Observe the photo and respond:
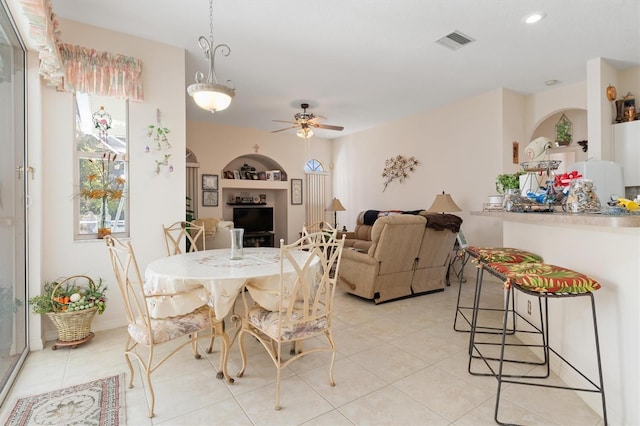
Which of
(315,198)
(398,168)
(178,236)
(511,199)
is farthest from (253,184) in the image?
(511,199)

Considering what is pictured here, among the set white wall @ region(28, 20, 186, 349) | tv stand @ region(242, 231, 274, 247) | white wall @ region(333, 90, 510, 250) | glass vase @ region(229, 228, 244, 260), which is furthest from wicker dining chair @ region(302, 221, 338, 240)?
tv stand @ region(242, 231, 274, 247)

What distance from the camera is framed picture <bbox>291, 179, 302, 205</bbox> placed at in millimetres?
7539

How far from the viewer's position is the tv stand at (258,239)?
711cm

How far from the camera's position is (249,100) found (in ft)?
17.1

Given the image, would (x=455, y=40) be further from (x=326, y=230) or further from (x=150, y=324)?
(x=150, y=324)

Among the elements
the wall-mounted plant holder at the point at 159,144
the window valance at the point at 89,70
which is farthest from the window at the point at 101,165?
the wall-mounted plant holder at the point at 159,144

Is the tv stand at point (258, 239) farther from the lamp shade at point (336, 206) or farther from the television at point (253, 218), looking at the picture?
the lamp shade at point (336, 206)

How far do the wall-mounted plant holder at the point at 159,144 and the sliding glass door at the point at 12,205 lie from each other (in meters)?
0.95

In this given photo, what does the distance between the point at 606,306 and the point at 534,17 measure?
8.52ft

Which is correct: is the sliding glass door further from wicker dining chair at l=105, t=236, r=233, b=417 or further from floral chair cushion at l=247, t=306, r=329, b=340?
floral chair cushion at l=247, t=306, r=329, b=340

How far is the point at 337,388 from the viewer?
81.6 inches

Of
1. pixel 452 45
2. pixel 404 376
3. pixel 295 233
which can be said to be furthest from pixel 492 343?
pixel 295 233

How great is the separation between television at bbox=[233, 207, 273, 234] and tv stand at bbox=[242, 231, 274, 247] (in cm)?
11

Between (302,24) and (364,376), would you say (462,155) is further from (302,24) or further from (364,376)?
(364,376)
